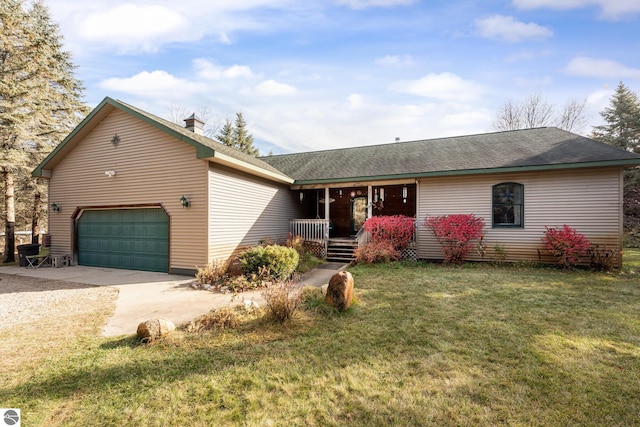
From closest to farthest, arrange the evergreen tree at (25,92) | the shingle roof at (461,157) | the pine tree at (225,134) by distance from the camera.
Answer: the shingle roof at (461,157), the evergreen tree at (25,92), the pine tree at (225,134)

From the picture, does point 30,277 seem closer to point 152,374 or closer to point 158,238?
point 158,238

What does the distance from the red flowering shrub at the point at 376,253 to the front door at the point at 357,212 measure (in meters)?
3.98

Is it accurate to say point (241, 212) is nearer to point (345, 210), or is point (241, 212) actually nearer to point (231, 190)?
point (231, 190)

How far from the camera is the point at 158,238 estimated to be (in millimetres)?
8570

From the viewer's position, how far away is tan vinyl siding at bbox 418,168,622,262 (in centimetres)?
841

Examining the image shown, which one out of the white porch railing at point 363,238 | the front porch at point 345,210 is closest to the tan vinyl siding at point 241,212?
the front porch at point 345,210

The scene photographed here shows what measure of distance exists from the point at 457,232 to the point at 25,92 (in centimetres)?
1774

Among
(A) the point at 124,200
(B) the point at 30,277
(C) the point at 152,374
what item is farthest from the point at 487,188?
(B) the point at 30,277

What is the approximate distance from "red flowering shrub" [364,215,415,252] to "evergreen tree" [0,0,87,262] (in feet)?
47.4

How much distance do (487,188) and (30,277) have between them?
48.5 feet

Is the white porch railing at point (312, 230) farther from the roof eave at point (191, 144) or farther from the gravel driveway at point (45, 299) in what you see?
the gravel driveway at point (45, 299)

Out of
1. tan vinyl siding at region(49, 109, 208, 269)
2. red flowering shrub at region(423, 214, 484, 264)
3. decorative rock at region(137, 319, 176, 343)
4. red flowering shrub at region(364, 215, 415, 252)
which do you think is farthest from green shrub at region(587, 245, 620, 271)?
tan vinyl siding at region(49, 109, 208, 269)

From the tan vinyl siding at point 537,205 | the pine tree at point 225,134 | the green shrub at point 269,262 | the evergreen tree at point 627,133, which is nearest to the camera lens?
the green shrub at point 269,262

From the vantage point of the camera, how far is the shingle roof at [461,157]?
28.5ft
